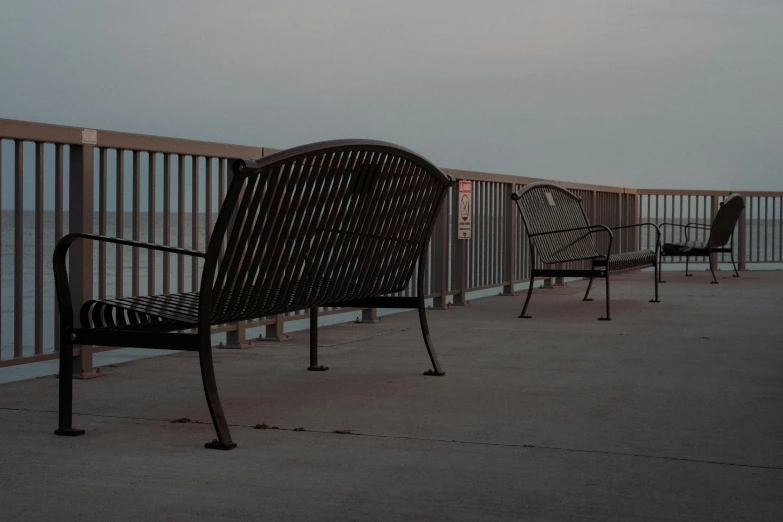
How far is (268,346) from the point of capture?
17.7 ft

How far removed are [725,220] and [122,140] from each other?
25.1 ft

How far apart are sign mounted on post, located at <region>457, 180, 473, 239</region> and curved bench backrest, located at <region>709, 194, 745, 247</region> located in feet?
10.5

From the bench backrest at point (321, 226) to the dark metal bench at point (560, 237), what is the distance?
2621 millimetres

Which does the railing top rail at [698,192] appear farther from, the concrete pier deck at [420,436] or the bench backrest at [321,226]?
the bench backrest at [321,226]

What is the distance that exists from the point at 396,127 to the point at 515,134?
371cm

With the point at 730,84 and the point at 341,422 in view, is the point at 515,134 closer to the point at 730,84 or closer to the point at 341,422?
the point at 730,84

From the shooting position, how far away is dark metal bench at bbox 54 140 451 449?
3006 mm

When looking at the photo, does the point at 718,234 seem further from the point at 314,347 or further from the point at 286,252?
the point at 286,252

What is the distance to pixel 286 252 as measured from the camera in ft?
11.0

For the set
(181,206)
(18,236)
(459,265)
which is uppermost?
(181,206)

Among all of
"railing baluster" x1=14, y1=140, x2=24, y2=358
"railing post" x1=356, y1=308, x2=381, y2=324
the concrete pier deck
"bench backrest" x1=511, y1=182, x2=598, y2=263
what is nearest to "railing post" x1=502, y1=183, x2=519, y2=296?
"bench backrest" x1=511, y1=182, x2=598, y2=263

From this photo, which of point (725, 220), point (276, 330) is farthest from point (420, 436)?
point (725, 220)

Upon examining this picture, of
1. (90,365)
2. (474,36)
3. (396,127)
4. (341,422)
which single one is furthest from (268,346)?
(396,127)

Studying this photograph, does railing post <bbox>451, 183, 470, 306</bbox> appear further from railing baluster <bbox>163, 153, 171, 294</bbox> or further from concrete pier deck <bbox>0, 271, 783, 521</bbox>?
railing baluster <bbox>163, 153, 171, 294</bbox>
